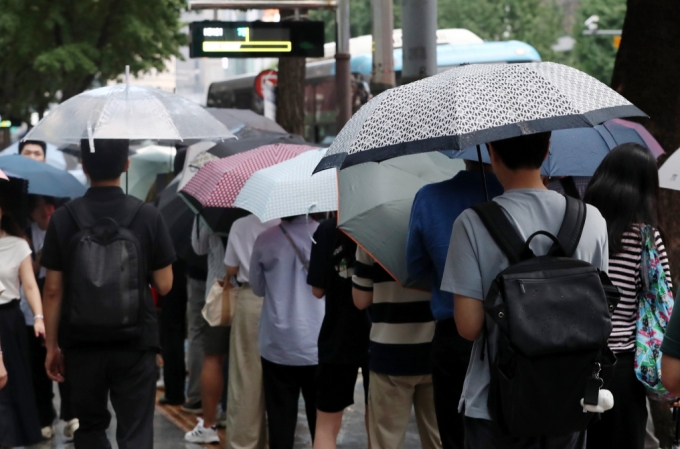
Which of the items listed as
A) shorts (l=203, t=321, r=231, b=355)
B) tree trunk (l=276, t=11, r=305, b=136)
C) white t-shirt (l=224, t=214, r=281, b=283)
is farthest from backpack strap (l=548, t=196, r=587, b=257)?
tree trunk (l=276, t=11, r=305, b=136)

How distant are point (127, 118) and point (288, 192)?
1.06 meters

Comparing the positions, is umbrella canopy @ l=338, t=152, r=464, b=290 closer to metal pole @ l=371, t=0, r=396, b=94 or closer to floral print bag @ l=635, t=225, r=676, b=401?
floral print bag @ l=635, t=225, r=676, b=401

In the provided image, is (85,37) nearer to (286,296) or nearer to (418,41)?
(418,41)

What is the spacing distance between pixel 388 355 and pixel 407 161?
924mm

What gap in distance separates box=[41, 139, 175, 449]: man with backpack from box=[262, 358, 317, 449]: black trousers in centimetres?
106

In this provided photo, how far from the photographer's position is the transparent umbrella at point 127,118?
572cm

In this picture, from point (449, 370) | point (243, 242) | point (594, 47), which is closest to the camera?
point (449, 370)

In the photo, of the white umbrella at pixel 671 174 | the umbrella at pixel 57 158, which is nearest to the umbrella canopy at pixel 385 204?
the white umbrella at pixel 671 174

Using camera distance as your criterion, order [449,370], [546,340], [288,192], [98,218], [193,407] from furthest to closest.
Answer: [193,407] < [288,192] < [98,218] < [449,370] < [546,340]

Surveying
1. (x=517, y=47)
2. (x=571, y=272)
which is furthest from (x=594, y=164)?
(x=517, y=47)

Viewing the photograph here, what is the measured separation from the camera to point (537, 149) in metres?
3.43

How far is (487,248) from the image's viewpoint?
328 centimetres

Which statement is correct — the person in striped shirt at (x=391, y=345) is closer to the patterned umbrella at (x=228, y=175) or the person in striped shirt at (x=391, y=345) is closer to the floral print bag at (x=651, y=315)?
the floral print bag at (x=651, y=315)

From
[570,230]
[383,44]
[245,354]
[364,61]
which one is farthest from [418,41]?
A: [364,61]
